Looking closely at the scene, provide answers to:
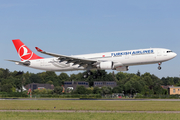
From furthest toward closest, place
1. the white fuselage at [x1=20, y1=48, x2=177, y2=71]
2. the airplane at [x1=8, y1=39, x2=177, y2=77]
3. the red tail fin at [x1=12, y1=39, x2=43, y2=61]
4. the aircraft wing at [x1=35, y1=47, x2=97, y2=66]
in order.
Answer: the red tail fin at [x1=12, y1=39, x2=43, y2=61] → the aircraft wing at [x1=35, y1=47, x2=97, y2=66] → the airplane at [x1=8, y1=39, x2=177, y2=77] → the white fuselage at [x1=20, y1=48, x2=177, y2=71]

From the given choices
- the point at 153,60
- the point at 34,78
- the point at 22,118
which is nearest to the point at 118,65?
the point at 153,60

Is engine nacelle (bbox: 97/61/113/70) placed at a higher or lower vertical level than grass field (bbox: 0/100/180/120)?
higher

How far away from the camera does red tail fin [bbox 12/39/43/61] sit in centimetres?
5800

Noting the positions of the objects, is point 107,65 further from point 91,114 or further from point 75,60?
point 91,114

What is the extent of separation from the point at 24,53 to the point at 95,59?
1658 cm

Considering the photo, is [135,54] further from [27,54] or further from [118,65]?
[27,54]

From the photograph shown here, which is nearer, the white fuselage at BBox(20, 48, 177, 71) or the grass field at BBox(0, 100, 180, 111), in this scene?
the grass field at BBox(0, 100, 180, 111)

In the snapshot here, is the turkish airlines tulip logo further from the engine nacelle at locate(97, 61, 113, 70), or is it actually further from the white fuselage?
the engine nacelle at locate(97, 61, 113, 70)

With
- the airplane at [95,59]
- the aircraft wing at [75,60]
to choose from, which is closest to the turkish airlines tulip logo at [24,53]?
the airplane at [95,59]

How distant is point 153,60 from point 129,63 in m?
4.10

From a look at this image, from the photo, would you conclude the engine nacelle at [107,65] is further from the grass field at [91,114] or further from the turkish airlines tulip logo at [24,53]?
the turkish airlines tulip logo at [24,53]

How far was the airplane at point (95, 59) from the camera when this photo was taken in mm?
46438

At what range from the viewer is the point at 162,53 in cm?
4600

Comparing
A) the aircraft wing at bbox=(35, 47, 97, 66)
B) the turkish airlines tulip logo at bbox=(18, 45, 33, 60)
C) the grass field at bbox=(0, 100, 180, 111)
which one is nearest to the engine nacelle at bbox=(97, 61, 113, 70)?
the aircraft wing at bbox=(35, 47, 97, 66)
